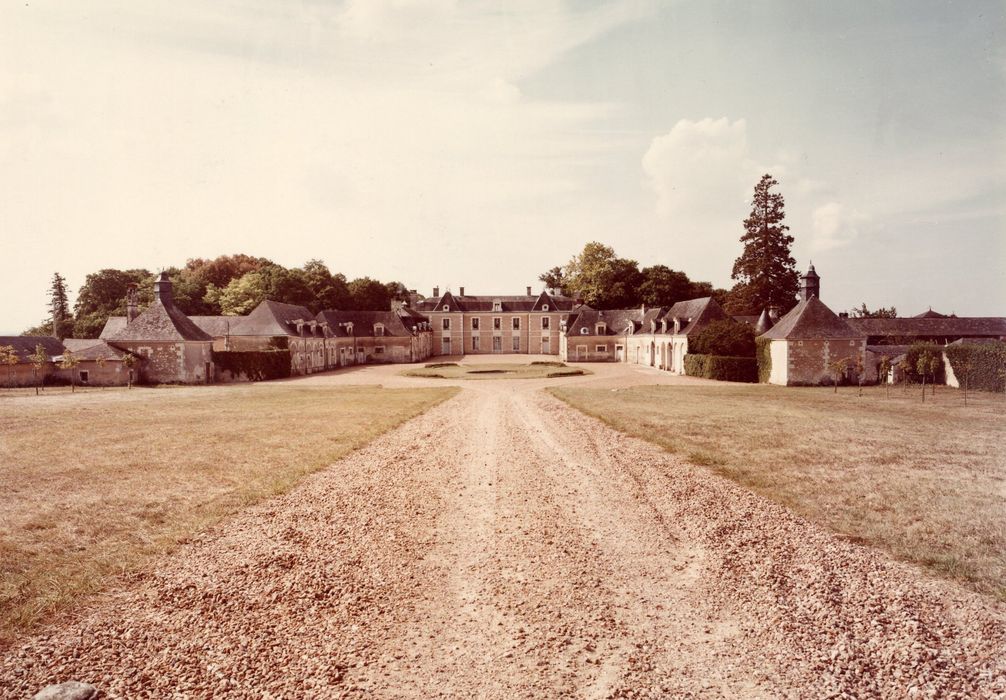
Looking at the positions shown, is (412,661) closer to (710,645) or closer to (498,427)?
(710,645)

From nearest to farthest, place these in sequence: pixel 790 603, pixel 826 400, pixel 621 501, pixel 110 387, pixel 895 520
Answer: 1. pixel 790 603
2. pixel 895 520
3. pixel 621 501
4. pixel 826 400
5. pixel 110 387

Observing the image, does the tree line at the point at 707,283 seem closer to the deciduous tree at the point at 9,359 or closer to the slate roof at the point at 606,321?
the slate roof at the point at 606,321

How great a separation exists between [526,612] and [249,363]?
39622 mm

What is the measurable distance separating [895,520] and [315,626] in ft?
32.2

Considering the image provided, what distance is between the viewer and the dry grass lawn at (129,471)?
25.5ft

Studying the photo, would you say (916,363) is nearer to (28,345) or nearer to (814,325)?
(814,325)

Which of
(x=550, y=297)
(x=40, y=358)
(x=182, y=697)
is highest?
(x=550, y=297)

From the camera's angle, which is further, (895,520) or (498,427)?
(498,427)

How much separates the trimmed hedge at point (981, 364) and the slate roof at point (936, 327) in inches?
762

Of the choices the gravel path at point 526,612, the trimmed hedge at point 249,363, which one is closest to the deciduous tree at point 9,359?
the trimmed hedge at point 249,363

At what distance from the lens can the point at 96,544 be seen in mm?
8547

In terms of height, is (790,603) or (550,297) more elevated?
(550,297)

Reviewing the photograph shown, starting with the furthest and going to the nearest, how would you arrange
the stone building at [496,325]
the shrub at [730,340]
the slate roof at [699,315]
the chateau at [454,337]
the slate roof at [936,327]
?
the stone building at [496,325] → the slate roof at [936,327] → the slate roof at [699,315] → the shrub at [730,340] → the chateau at [454,337]

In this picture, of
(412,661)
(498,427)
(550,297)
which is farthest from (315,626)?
(550,297)
